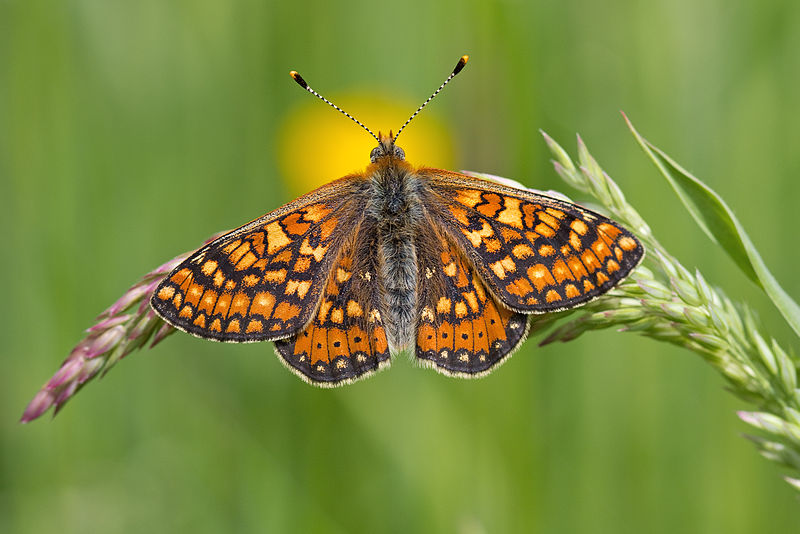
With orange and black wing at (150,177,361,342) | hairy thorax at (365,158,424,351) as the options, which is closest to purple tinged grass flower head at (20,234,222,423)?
orange and black wing at (150,177,361,342)

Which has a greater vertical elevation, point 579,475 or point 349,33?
point 349,33

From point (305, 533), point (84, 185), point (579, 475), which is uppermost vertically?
point (84, 185)

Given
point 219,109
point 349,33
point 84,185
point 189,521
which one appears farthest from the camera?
point 349,33

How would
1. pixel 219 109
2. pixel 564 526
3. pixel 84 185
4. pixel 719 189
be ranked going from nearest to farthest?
pixel 564 526
pixel 719 189
pixel 84 185
pixel 219 109

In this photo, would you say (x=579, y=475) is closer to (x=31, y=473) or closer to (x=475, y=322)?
(x=475, y=322)

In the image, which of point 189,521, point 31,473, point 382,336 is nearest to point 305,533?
point 189,521

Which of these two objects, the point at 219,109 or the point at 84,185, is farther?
the point at 219,109

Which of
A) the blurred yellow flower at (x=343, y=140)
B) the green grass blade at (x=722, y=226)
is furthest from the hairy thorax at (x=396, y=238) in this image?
the blurred yellow flower at (x=343, y=140)
